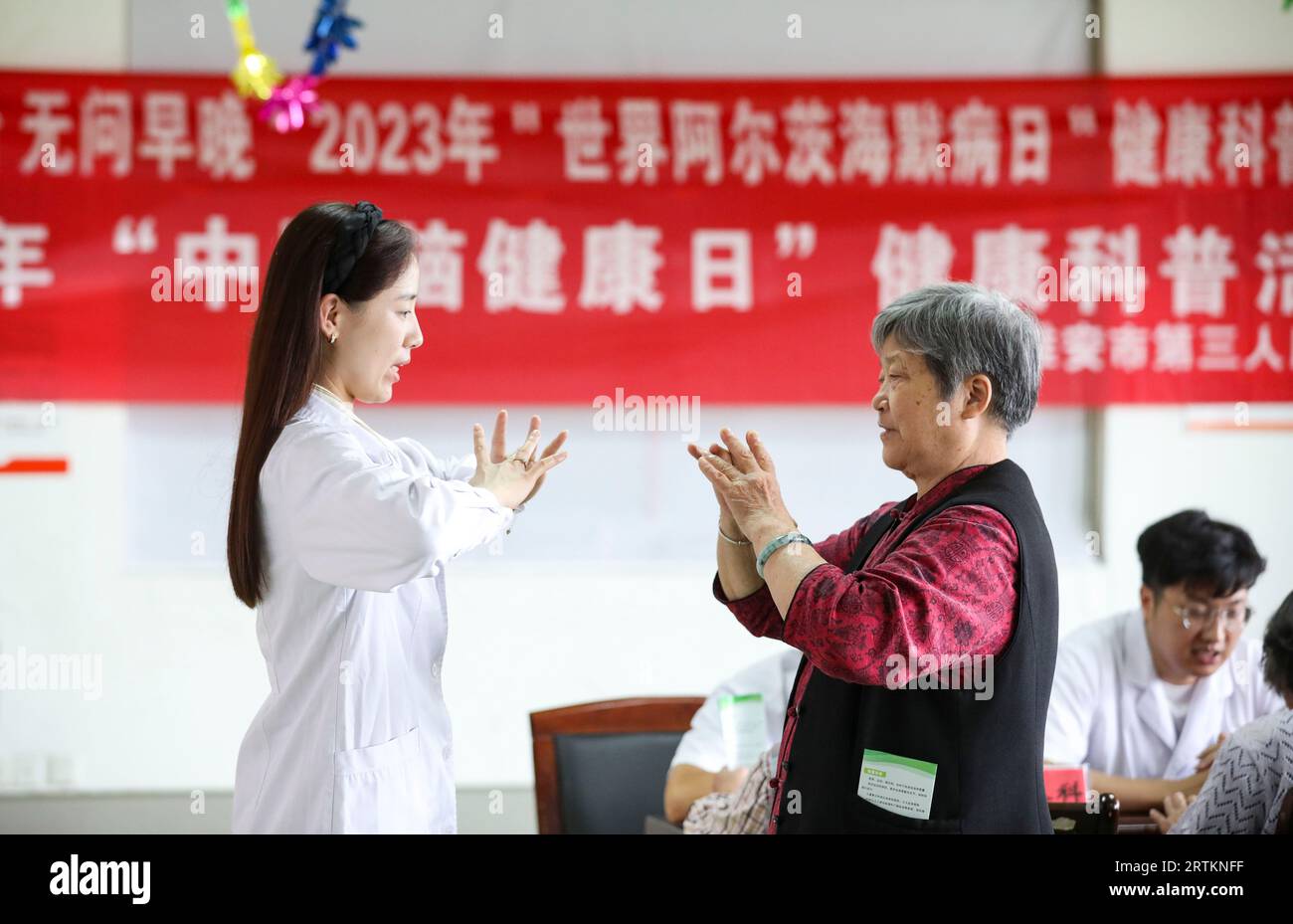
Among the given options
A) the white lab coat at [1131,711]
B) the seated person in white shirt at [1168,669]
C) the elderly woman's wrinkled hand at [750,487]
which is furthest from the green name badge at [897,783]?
the white lab coat at [1131,711]

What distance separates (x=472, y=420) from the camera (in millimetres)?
3488

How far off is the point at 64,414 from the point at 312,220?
2.28 metres

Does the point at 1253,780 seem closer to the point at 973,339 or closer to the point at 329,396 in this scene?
the point at 973,339

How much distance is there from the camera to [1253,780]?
1.90 m

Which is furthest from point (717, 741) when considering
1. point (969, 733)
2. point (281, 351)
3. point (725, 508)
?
point (281, 351)

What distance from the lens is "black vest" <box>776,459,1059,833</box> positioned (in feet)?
4.69

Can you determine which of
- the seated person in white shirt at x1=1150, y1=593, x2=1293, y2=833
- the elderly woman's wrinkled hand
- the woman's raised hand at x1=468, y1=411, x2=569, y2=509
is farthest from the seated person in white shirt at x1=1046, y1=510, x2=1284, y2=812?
the woman's raised hand at x1=468, y1=411, x2=569, y2=509

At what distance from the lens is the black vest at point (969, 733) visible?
1.43 meters

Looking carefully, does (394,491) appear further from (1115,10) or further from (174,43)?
(1115,10)

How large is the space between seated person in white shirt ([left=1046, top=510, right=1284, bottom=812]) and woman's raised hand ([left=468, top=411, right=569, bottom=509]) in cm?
146

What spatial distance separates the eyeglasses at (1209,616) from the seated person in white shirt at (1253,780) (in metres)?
0.55

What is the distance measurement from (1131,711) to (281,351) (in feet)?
6.76

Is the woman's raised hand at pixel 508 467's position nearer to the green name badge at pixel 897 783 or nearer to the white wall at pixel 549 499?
the green name badge at pixel 897 783
